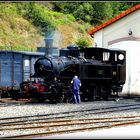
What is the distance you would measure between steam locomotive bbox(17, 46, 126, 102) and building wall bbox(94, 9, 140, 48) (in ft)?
14.0

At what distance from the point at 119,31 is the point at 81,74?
27.3 ft

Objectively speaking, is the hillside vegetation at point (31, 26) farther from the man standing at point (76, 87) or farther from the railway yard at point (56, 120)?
the railway yard at point (56, 120)

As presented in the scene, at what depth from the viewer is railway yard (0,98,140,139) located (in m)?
13.1

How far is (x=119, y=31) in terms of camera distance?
31.7 metres

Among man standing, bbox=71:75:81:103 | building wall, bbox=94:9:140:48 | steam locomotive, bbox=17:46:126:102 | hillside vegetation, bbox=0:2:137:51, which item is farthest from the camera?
hillside vegetation, bbox=0:2:137:51

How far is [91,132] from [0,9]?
3830cm

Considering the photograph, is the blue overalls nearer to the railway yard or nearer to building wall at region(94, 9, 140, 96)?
the railway yard

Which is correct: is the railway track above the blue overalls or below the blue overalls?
below

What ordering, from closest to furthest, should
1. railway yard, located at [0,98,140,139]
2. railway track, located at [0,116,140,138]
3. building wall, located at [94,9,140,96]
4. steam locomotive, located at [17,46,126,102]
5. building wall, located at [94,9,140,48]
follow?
railway track, located at [0,116,140,138], railway yard, located at [0,98,140,139], steam locomotive, located at [17,46,126,102], building wall, located at [94,9,140,96], building wall, located at [94,9,140,48]

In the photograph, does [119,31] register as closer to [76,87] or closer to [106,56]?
[106,56]

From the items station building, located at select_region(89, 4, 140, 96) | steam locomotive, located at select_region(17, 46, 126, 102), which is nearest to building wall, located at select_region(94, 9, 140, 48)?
station building, located at select_region(89, 4, 140, 96)

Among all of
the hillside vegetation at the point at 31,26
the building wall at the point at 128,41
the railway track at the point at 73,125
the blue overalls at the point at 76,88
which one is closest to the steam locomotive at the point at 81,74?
the blue overalls at the point at 76,88

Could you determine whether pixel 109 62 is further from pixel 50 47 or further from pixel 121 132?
pixel 121 132

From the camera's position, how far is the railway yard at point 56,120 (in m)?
13.1
